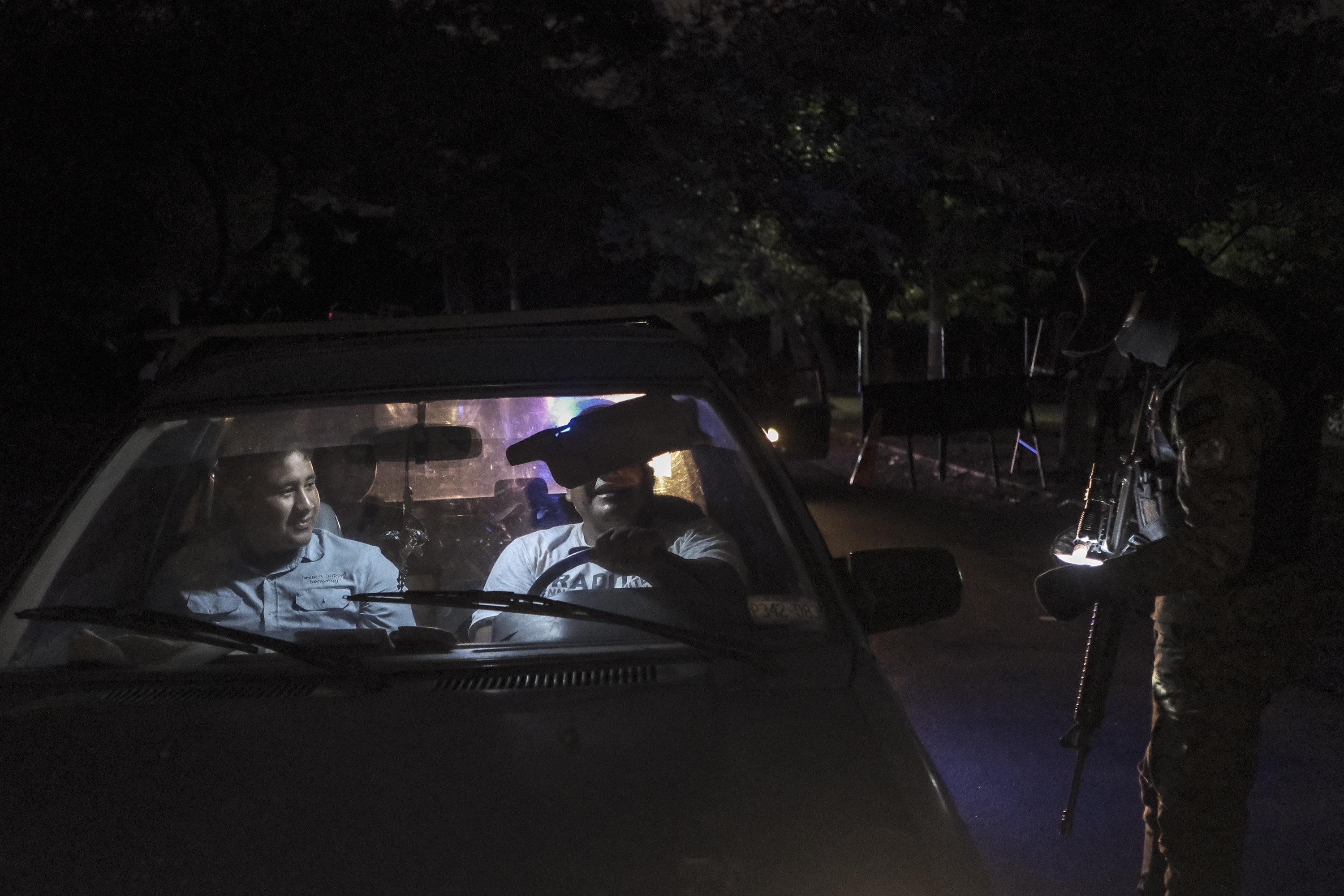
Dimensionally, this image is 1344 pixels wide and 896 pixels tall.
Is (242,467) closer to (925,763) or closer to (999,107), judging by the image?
(925,763)

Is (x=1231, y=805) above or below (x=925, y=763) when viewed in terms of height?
below

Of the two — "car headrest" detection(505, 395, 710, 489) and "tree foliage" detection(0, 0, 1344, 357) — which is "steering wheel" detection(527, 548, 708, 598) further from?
"tree foliage" detection(0, 0, 1344, 357)

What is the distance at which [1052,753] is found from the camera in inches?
211

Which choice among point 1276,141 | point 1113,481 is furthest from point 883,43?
point 1113,481

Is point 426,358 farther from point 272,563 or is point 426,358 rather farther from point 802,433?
point 802,433

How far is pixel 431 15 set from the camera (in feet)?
111

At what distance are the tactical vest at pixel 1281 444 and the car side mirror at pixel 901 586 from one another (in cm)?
84

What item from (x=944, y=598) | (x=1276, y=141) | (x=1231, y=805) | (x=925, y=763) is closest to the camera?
(x=925, y=763)

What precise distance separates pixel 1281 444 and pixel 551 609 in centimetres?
188

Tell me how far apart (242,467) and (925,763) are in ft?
6.28

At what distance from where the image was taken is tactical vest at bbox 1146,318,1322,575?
10.1 ft

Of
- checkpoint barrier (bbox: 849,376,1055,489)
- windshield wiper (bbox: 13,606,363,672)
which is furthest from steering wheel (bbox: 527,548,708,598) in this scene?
checkpoint barrier (bbox: 849,376,1055,489)

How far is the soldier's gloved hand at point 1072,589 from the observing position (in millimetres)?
3117

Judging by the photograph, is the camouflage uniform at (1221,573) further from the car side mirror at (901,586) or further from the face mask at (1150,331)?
the car side mirror at (901,586)
